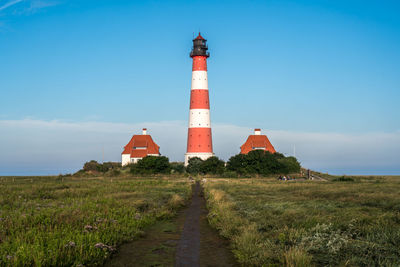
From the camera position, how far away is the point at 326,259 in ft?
27.5

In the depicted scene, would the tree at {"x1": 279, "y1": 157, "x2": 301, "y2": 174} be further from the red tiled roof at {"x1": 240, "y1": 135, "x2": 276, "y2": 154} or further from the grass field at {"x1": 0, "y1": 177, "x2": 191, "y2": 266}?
the grass field at {"x1": 0, "y1": 177, "x2": 191, "y2": 266}

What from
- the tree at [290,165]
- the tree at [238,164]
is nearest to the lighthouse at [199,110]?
the tree at [238,164]

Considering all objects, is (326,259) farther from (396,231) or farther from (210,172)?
(210,172)

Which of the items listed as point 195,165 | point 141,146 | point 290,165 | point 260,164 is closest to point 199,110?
point 195,165

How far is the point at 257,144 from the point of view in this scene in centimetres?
7138

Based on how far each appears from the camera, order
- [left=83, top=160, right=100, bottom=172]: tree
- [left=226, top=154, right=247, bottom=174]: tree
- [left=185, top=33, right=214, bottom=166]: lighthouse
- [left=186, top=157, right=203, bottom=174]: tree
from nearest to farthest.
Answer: [left=185, top=33, right=214, bottom=166]: lighthouse, [left=186, top=157, right=203, bottom=174]: tree, [left=226, top=154, right=247, bottom=174]: tree, [left=83, top=160, right=100, bottom=172]: tree

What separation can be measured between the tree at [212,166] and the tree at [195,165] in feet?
1.57

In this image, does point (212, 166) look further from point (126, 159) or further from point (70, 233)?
point (70, 233)

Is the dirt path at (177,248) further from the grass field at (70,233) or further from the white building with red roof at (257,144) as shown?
the white building with red roof at (257,144)

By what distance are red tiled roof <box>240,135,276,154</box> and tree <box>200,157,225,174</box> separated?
536 inches

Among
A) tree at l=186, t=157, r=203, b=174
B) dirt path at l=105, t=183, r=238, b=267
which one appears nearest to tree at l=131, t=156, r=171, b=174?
tree at l=186, t=157, r=203, b=174

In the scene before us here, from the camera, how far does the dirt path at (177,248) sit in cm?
959

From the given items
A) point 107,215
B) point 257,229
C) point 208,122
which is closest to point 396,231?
point 257,229

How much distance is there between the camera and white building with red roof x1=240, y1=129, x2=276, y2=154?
233ft
